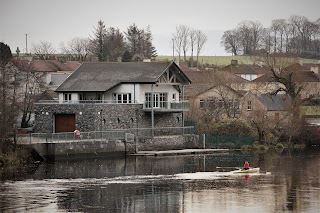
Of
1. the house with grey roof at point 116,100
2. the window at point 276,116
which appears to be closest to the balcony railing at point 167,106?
the house with grey roof at point 116,100

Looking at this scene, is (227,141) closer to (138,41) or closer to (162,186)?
(162,186)

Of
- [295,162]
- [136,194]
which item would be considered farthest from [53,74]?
[136,194]

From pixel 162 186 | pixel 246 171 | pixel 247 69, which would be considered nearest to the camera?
pixel 162 186

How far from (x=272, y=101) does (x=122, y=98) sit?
79.7 feet

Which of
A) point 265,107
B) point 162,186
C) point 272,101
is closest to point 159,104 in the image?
point 265,107

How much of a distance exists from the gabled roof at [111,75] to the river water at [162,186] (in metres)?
12.1

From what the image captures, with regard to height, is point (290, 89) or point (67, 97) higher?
point (290, 89)

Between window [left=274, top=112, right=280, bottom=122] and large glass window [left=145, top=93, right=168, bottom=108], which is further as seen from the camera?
window [left=274, top=112, right=280, bottom=122]

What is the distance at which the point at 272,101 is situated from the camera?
10812 cm

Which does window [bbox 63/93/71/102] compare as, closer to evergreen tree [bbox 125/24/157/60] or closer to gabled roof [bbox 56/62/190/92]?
gabled roof [bbox 56/62/190/92]

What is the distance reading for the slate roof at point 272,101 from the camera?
106375 millimetres

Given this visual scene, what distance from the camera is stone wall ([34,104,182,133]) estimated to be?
275ft

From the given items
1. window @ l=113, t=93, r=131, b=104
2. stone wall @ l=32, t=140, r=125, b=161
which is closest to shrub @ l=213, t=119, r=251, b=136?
window @ l=113, t=93, r=131, b=104

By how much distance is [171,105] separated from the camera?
91.3 m
